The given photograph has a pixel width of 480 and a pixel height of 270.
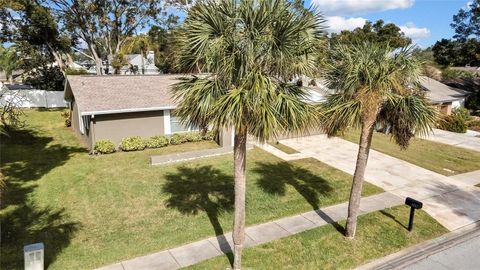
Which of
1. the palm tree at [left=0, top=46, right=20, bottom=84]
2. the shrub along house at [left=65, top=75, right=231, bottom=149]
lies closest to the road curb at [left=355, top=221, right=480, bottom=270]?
the shrub along house at [left=65, top=75, right=231, bottom=149]

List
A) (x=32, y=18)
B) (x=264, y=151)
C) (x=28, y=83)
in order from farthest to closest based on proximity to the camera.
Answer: (x=28, y=83) → (x=32, y=18) → (x=264, y=151)

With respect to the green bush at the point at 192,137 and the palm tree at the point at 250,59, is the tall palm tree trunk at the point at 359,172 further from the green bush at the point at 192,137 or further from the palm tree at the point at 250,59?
the green bush at the point at 192,137

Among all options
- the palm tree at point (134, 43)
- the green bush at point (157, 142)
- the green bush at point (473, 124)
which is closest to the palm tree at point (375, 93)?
the green bush at point (157, 142)

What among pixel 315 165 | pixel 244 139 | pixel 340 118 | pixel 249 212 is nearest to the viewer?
pixel 244 139

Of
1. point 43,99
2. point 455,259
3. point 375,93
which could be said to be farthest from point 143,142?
point 43,99

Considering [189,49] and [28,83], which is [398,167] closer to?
[189,49]

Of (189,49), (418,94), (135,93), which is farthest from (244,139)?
(135,93)

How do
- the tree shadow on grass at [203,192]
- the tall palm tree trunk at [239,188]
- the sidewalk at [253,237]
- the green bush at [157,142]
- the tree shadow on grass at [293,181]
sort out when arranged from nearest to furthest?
the tall palm tree trunk at [239,188], the sidewalk at [253,237], the tree shadow on grass at [203,192], the tree shadow on grass at [293,181], the green bush at [157,142]
